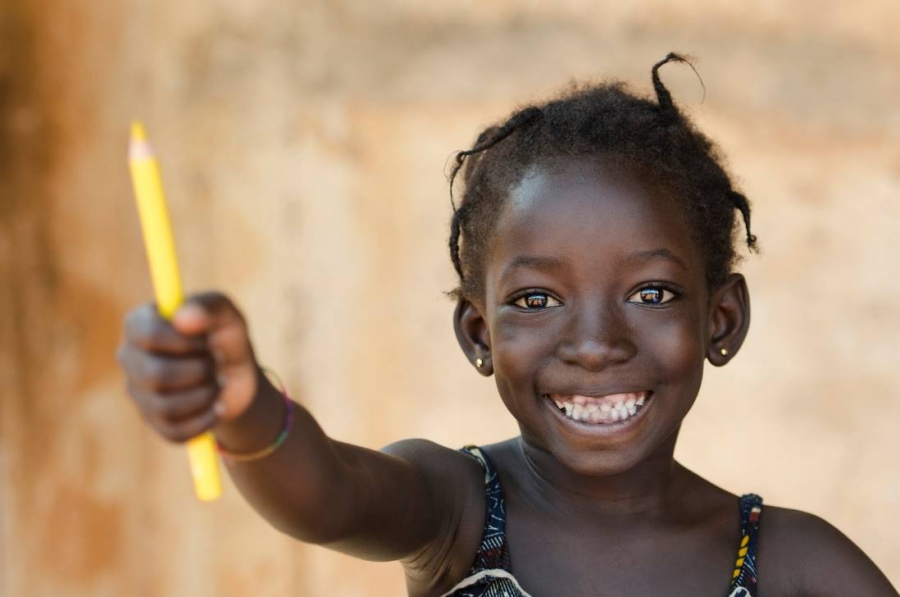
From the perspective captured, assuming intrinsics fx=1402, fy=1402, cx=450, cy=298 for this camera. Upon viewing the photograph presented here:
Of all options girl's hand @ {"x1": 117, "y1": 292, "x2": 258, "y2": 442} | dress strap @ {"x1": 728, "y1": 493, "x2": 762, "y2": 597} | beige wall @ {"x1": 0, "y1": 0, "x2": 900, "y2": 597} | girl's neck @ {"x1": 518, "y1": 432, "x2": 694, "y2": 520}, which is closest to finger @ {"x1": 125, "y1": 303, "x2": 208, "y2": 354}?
girl's hand @ {"x1": 117, "y1": 292, "x2": 258, "y2": 442}

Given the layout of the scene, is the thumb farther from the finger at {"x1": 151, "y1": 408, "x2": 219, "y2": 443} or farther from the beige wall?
the beige wall

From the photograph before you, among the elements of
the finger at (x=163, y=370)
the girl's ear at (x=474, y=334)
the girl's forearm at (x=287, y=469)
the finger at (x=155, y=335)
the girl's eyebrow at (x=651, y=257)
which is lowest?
the girl's forearm at (x=287, y=469)

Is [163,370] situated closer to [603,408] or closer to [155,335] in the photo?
[155,335]

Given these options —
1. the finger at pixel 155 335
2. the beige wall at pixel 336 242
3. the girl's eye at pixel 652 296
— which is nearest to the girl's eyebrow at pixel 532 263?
the girl's eye at pixel 652 296

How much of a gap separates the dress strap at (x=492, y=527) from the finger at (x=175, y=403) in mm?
863

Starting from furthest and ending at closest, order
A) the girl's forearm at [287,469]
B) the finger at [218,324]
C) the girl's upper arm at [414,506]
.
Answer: the girl's upper arm at [414,506]
the girl's forearm at [287,469]
the finger at [218,324]

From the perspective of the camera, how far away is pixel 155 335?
1.27 m

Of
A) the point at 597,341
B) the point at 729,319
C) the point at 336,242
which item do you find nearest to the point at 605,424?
the point at 597,341

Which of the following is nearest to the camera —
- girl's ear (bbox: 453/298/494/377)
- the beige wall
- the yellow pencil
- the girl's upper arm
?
the yellow pencil

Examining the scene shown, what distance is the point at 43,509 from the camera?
3.75 meters

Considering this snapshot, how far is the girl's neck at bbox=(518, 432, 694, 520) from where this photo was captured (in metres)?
2.14

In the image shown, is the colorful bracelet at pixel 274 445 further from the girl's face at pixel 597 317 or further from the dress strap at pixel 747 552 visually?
the dress strap at pixel 747 552

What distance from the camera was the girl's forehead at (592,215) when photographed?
78.3 inches

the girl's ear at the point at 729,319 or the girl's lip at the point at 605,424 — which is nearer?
the girl's lip at the point at 605,424
